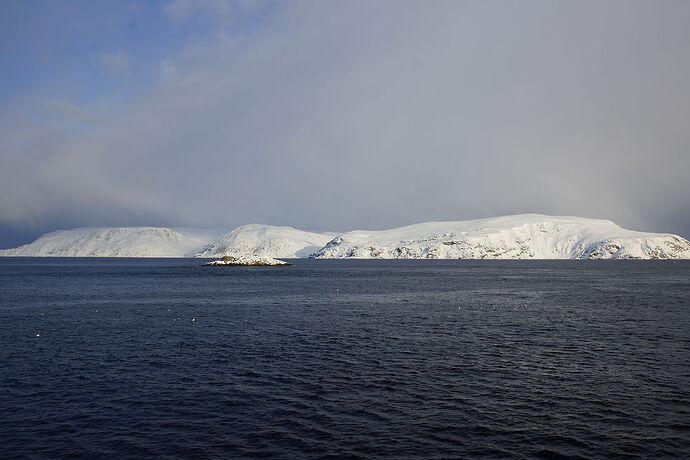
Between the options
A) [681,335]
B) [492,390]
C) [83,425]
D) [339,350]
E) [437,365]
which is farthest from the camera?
[681,335]

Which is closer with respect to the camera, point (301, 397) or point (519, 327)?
point (301, 397)

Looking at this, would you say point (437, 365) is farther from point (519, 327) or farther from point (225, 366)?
point (519, 327)

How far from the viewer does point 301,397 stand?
99.7 ft

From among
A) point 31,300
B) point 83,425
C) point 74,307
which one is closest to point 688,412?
point 83,425

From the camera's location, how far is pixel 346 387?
32.3 metres

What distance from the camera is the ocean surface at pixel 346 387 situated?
2339 centimetres

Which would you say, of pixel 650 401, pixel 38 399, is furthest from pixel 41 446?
pixel 650 401

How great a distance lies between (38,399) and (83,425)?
6.98m

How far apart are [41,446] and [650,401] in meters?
36.6

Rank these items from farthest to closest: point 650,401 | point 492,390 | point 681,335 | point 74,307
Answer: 1. point 74,307
2. point 681,335
3. point 492,390
4. point 650,401

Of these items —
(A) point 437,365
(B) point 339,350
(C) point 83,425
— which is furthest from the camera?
(B) point 339,350

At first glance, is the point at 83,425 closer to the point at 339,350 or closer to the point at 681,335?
the point at 339,350

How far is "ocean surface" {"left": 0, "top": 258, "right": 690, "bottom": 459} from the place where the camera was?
23.4 m

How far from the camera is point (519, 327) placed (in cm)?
5734
